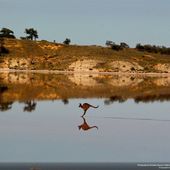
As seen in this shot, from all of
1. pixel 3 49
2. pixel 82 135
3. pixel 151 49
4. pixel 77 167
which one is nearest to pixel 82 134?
pixel 82 135

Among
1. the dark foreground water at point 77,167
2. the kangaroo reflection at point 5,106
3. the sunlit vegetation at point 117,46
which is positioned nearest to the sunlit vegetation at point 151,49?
the sunlit vegetation at point 117,46

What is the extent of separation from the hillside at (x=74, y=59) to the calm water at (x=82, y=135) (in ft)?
309

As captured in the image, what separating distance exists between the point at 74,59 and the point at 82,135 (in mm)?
108942

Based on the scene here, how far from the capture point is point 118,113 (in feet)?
92.4

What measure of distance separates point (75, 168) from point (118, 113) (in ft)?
54.7

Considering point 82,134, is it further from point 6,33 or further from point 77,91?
point 6,33

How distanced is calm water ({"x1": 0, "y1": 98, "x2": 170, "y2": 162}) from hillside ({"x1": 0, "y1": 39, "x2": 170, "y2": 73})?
94151 mm

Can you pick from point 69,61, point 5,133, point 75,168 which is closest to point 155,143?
point 5,133

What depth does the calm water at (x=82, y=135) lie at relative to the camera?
48.0 feet

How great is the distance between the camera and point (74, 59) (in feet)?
419

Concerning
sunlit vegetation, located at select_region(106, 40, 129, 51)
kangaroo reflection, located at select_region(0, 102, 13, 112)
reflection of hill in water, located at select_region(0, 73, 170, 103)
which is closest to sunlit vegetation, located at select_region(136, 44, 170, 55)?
sunlit vegetation, located at select_region(106, 40, 129, 51)

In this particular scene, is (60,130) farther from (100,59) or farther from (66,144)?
(100,59)

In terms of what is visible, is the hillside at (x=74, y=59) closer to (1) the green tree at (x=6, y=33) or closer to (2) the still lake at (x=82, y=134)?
(1) the green tree at (x=6, y=33)

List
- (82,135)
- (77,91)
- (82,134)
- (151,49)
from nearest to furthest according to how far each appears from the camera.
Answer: (82,135) < (82,134) < (77,91) < (151,49)
